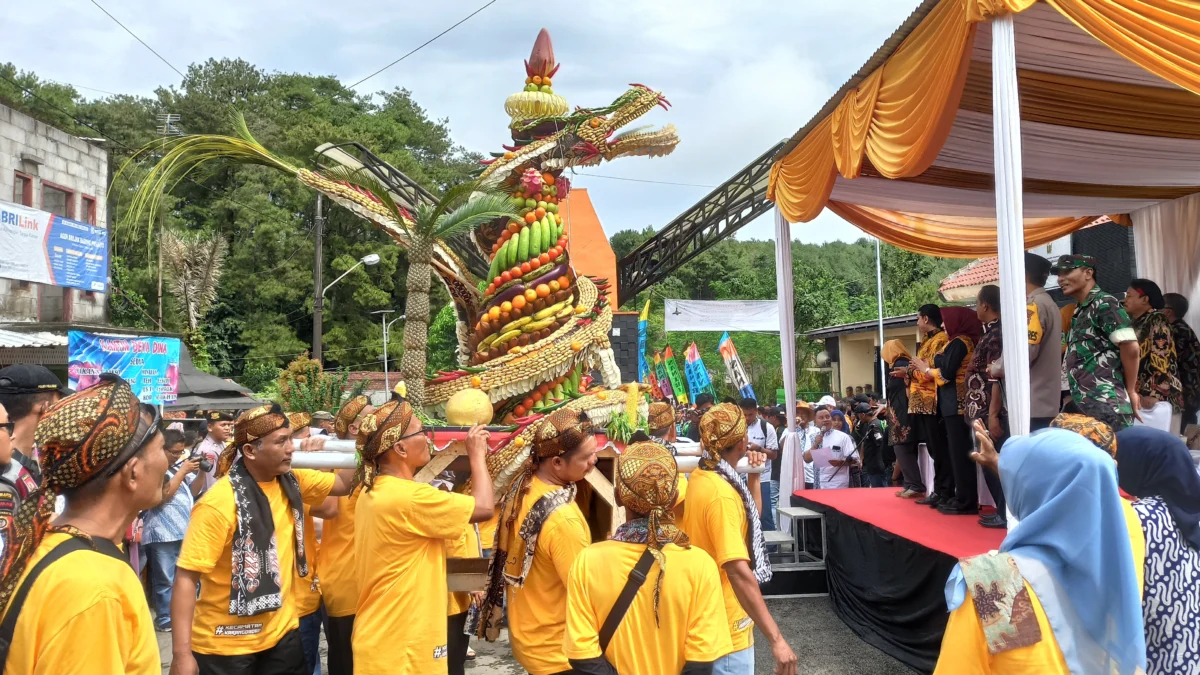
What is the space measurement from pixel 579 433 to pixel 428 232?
2181 mm

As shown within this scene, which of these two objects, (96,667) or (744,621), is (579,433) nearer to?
(744,621)

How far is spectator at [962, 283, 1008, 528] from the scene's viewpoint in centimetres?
504

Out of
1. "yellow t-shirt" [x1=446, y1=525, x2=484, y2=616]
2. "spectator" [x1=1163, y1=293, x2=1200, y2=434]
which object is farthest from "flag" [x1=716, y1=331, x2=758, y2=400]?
"yellow t-shirt" [x1=446, y1=525, x2=484, y2=616]

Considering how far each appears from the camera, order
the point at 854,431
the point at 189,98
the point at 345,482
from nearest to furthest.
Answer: the point at 345,482, the point at 854,431, the point at 189,98

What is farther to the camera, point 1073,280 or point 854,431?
point 854,431

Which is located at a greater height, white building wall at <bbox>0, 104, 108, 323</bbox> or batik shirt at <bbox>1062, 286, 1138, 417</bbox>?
white building wall at <bbox>0, 104, 108, 323</bbox>

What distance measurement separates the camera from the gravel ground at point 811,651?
17.1 ft

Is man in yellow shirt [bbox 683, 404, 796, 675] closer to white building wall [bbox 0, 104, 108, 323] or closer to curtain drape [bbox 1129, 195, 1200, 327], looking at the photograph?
curtain drape [bbox 1129, 195, 1200, 327]

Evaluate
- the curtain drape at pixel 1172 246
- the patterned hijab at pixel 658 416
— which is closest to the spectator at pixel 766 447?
the patterned hijab at pixel 658 416

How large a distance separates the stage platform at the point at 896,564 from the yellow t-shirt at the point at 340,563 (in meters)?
3.10

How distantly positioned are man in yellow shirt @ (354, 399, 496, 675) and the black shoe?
380 centimetres

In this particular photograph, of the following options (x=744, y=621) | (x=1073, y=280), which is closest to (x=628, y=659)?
(x=744, y=621)

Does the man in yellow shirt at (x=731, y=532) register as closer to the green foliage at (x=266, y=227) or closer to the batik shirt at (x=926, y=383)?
the batik shirt at (x=926, y=383)

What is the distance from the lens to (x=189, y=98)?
33.5 meters
